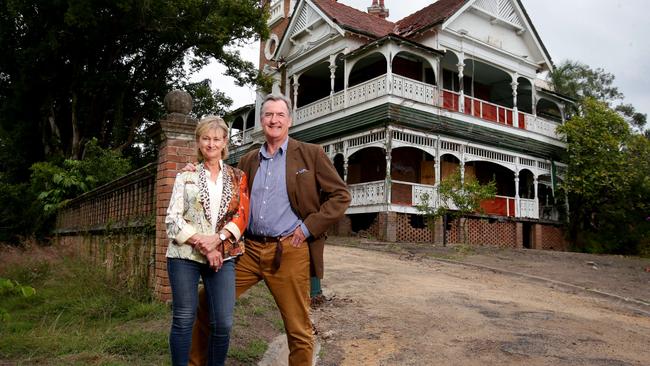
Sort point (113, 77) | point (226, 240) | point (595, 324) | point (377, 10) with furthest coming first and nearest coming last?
1. point (377, 10)
2. point (113, 77)
3. point (595, 324)
4. point (226, 240)

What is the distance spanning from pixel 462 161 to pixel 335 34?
20.6ft

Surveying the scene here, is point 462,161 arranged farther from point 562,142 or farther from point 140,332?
point 140,332

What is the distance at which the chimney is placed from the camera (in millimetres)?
23781

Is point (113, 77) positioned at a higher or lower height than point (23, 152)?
higher

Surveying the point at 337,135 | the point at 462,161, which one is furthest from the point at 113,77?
the point at 462,161

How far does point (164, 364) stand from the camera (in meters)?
3.56

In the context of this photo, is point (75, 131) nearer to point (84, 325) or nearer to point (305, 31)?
point (305, 31)

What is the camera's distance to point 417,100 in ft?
54.0

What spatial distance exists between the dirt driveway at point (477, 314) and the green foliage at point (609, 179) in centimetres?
757

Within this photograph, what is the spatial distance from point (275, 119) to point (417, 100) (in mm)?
13821

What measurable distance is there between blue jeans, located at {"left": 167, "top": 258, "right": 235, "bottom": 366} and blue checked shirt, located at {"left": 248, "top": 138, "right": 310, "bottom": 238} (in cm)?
29

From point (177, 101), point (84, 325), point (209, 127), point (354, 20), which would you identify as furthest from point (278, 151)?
point (354, 20)

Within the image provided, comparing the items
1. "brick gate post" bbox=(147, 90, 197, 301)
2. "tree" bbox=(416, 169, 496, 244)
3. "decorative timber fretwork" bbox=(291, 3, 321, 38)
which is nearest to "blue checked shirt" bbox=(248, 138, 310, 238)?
"brick gate post" bbox=(147, 90, 197, 301)

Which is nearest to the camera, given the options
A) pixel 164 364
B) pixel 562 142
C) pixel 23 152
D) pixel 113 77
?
pixel 164 364
